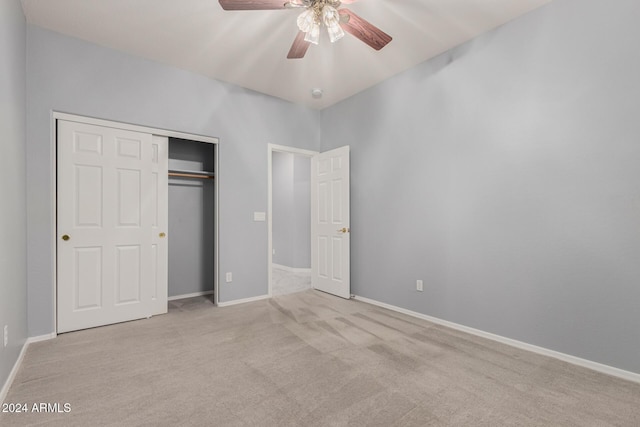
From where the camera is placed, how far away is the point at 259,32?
2.88m

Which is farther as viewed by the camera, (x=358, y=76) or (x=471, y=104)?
(x=358, y=76)

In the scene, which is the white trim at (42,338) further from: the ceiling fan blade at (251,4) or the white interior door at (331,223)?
the ceiling fan blade at (251,4)

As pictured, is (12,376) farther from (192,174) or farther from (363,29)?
(363,29)

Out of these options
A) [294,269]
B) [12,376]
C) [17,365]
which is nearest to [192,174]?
[17,365]

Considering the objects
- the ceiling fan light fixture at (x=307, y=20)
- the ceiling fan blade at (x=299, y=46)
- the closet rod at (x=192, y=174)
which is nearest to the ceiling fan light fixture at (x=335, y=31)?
the ceiling fan light fixture at (x=307, y=20)

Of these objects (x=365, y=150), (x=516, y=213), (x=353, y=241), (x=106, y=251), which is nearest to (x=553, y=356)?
(x=516, y=213)

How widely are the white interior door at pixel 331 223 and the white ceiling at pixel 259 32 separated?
126 cm

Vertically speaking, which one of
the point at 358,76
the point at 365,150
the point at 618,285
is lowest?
the point at 618,285

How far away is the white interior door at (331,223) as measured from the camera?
4.32 m

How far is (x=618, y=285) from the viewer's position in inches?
86.8

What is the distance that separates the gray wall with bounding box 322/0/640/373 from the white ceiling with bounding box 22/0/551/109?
0.97ft

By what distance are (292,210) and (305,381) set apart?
15.3 ft

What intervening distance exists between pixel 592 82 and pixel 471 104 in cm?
91

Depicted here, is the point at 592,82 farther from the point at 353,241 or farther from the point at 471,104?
the point at 353,241
